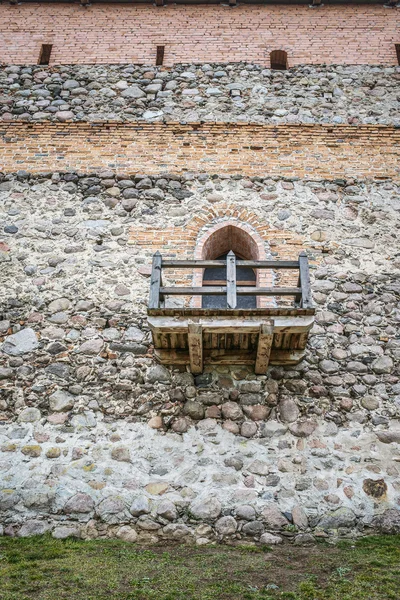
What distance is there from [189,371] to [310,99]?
5927mm

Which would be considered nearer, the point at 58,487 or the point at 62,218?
the point at 58,487

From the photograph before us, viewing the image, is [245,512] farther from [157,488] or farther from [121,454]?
[121,454]

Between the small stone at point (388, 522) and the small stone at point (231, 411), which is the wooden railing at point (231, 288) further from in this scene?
the small stone at point (388, 522)

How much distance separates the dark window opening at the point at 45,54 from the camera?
1133 cm

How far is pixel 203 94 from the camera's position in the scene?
33.7ft

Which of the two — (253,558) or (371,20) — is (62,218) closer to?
(253,558)

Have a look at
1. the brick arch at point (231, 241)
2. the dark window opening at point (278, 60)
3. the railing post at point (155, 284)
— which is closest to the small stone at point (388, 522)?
the railing post at point (155, 284)

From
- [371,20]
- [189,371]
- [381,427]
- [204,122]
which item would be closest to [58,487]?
[189,371]

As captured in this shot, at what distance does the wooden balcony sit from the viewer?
259 inches

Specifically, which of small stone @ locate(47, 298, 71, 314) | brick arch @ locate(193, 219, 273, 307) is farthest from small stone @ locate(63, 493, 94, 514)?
brick arch @ locate(193, 219, 273, 307)

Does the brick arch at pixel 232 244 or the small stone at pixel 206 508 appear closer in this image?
the small stone at pixel 206 508

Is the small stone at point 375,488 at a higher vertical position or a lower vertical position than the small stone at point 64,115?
lower

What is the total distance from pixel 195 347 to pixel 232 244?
2.64m

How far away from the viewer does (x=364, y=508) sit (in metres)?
6.21
